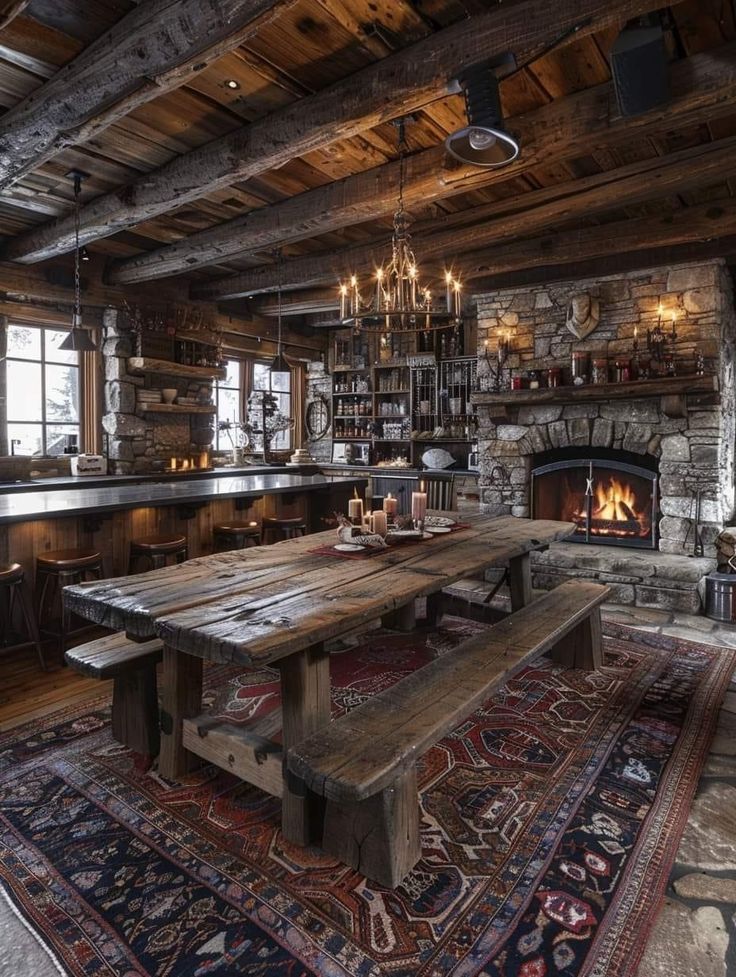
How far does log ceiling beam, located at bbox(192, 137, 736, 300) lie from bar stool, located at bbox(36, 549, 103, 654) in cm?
317

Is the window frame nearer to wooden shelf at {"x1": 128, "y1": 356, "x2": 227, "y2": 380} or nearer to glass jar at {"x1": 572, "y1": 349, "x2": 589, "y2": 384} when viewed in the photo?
wooden shelf at {"x1": 128, "y1": 356, "x2": 227, "y2": 380}

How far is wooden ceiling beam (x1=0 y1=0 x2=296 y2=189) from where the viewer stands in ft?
7.03

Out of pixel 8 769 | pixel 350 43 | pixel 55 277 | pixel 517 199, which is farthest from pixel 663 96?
pixel 55 277

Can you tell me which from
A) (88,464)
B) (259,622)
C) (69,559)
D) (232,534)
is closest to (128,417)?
(88,464)

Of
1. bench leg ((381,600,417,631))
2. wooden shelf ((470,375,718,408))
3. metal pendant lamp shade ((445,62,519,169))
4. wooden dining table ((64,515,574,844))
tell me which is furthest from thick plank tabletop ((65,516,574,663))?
wooden shelf ((470,375,718,408))

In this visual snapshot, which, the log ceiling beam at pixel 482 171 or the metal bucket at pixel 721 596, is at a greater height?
the log ceiling beam at pixel 482 171

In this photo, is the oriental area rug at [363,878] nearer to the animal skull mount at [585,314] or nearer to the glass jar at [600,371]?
the glass jar at [600,371]

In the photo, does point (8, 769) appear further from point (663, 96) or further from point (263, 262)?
point (263, 262)

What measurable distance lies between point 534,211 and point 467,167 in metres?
1.18

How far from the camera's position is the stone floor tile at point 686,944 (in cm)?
142

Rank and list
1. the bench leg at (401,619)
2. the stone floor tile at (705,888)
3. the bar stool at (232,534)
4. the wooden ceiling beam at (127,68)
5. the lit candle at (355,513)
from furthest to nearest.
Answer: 1. the bar stool at (232,534)
2. the bench leg at (401,619)
3. the lit candle at (355,513)
4. the wooden ceiling beam at (127,68)
5. the stone floor tile at (705,888)

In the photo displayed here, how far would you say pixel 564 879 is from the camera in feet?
5.64

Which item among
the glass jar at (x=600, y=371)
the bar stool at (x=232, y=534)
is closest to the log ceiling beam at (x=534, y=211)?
the glass jar at (x=600, y=371)

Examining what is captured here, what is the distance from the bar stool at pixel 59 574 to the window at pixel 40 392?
258cm
